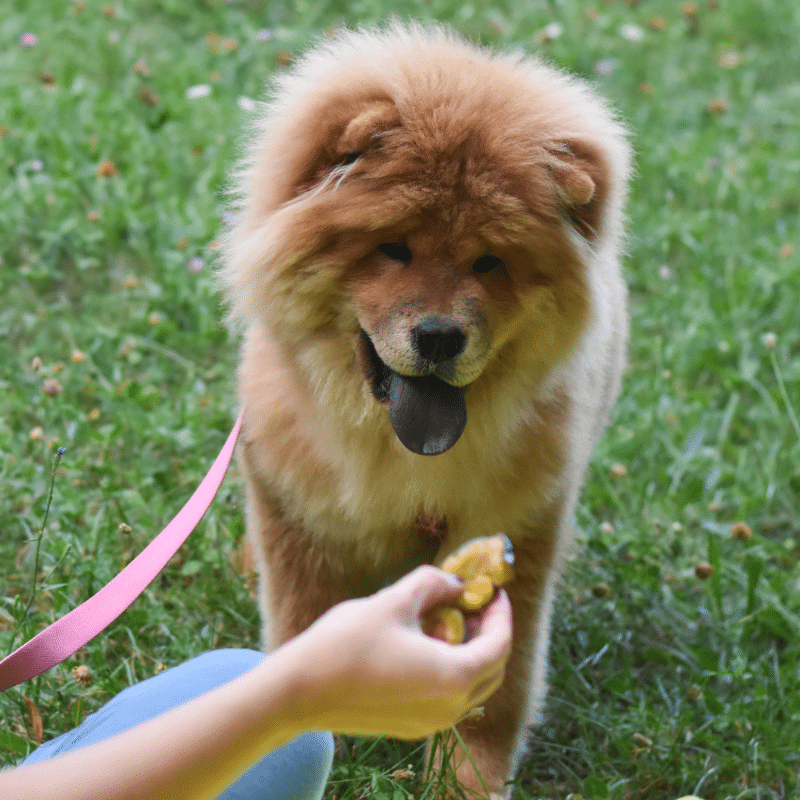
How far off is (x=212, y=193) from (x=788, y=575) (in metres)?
2.75

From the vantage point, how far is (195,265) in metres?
3.73

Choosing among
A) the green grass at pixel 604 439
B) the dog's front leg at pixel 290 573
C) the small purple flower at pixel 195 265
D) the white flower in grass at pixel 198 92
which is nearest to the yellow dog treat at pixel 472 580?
the green grass at pixel 604 439

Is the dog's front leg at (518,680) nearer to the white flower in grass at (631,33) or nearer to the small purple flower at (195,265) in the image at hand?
the small purple flower at (195,265)

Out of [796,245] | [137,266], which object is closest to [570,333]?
[137,266]

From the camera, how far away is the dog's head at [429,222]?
6.27 feet

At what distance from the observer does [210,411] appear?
3301mm

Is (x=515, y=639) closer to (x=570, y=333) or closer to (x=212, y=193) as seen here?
(x=570, y=333)

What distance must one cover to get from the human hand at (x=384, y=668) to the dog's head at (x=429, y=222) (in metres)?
0.85

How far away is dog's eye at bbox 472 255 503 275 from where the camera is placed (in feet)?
6.49

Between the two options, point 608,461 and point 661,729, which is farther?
point 608,461

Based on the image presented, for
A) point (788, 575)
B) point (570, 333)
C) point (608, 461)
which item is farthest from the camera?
point (608, 461)

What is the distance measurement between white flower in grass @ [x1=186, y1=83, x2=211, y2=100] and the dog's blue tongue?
293 centimetres

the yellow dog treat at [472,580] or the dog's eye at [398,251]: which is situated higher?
the dog's eye at [398,251]

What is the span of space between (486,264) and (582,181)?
0.27m
